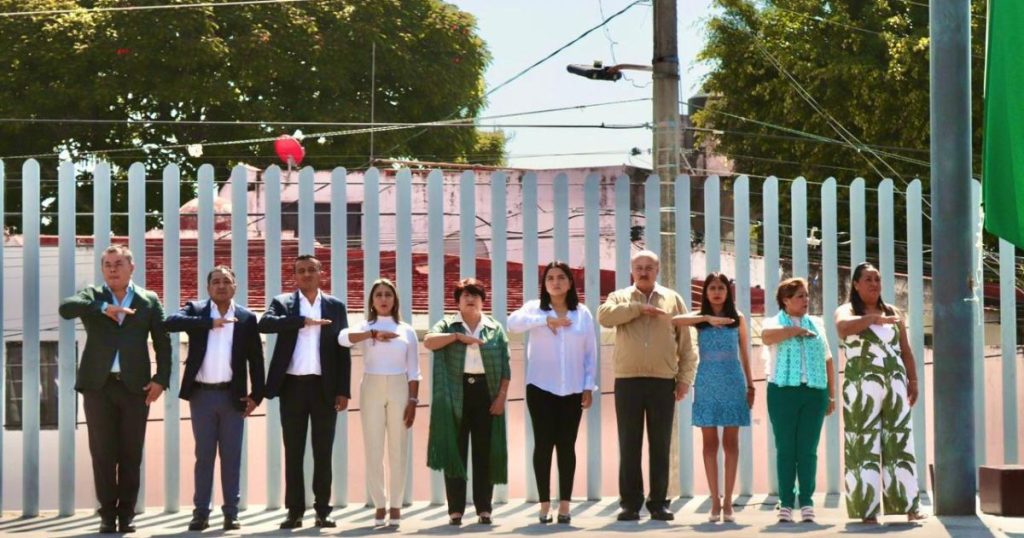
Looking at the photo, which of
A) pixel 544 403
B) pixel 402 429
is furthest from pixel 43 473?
pixel 544 403

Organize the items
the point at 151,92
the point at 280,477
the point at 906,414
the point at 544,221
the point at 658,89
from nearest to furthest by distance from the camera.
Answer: the point at 906,414, the point at 280,477, the point at 658,89, the point at 544,221, the point at 151,92

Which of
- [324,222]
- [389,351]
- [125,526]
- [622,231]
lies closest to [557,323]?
[389,351]

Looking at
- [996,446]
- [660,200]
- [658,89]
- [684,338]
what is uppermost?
[658,89]

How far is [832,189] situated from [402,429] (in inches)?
118

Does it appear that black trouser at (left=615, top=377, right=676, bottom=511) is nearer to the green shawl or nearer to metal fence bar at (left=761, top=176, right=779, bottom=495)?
the green shawl

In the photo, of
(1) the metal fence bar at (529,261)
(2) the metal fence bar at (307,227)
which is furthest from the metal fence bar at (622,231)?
(2) the metal fence bar at (307,227)

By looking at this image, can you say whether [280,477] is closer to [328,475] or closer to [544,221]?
[328,475]

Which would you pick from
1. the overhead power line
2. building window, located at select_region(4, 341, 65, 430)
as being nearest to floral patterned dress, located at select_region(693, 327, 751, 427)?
building window, located at select_region(4, 341, 65, 430)

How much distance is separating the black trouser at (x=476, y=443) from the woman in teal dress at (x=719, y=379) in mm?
1169

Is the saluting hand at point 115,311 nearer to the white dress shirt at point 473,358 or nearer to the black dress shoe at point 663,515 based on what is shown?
the white dress shirt at point 473,358

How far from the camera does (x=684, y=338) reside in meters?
9.30

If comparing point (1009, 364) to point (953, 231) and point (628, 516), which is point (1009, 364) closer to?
point (953, 231)

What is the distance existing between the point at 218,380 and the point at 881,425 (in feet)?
11.9

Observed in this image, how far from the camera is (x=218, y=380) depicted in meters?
8.97
